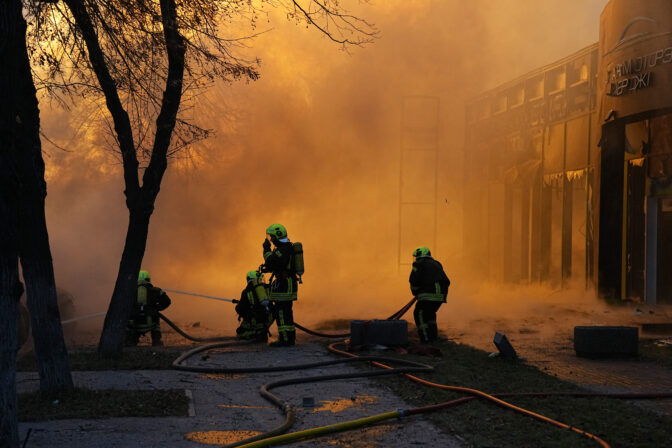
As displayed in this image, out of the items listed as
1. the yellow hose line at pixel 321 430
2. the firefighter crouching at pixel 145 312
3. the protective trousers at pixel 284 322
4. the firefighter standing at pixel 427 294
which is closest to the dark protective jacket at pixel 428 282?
the firefighter standing at pixel 427 294

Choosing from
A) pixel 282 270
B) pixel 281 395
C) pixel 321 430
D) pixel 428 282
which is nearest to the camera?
pixel 321 430

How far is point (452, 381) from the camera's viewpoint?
24.4ft

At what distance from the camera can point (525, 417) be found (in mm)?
5859

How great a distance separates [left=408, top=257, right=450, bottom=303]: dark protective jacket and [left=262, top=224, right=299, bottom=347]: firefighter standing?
1.73 m

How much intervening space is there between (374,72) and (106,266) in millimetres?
10186

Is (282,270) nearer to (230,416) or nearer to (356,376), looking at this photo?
(356,376)

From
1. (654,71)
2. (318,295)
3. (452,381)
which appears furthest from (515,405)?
(318,295)

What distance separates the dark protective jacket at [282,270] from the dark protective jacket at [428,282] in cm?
174

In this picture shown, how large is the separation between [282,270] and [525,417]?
531 cm

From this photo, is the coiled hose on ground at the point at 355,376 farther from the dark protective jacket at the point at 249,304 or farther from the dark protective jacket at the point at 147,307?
the dark protective jacket at the point at 147,307

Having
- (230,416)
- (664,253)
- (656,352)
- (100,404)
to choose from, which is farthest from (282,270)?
(664,253)

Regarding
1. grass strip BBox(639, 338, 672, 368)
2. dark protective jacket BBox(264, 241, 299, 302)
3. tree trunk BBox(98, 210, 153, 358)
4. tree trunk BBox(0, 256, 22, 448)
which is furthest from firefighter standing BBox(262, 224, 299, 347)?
tree trunk BBox(0, 256, 22, 448)

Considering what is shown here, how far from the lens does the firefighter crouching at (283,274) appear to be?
416 inches

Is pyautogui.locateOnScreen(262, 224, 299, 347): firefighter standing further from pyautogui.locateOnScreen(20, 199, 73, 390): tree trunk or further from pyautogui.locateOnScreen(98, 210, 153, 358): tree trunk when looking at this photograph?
pyautogui.locateOnScreen(20, 199, 73, 390): tree trunk
